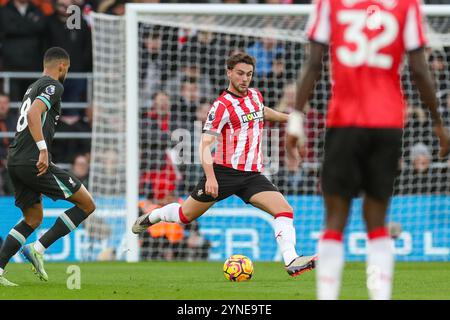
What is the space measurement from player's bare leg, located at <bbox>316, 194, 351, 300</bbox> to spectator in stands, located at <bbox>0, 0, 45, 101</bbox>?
1148 centimetres

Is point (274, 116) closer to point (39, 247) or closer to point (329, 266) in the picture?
point (39, 247)

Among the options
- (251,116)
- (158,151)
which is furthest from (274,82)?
(251,116)

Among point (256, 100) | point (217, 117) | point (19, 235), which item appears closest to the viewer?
point (19, 235)

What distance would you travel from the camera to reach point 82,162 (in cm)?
1590

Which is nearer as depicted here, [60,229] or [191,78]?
[60,229]

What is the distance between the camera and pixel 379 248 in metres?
6.18

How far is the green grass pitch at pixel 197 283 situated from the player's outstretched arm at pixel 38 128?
3.76 ft

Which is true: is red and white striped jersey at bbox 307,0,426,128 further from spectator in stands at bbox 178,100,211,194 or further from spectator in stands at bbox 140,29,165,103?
spectator in stands at bbox 140,29,165,103

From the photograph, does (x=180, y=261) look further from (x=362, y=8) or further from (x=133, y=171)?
(x=362, y=8)

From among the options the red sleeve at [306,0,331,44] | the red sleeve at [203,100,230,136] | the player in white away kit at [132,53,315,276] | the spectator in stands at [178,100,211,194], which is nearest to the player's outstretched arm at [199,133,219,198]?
the player in white away kit at [132,53,315,276]

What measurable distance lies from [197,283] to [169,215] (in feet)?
3.95

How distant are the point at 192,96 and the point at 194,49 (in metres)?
0.91

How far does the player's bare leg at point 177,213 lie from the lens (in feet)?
35.8
